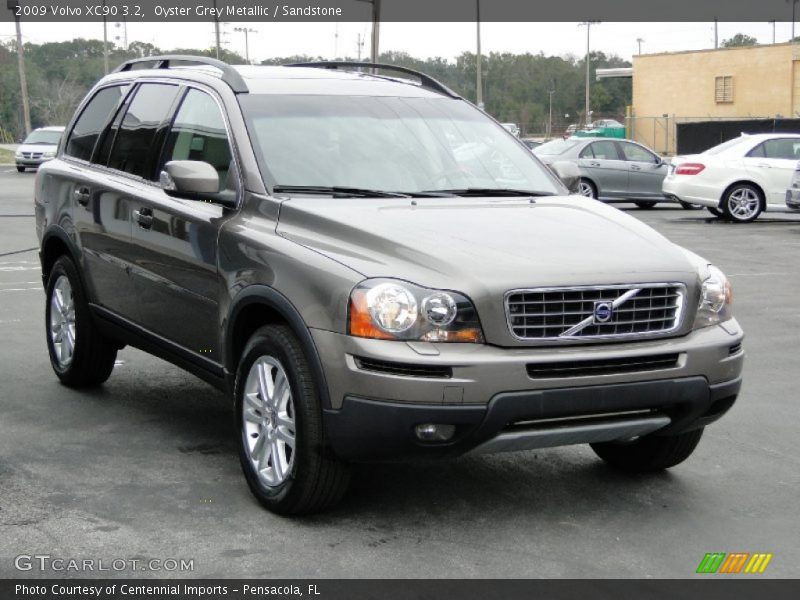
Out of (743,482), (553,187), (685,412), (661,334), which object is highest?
(553,187)

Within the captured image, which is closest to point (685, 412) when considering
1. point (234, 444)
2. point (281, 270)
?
point (281, 270)

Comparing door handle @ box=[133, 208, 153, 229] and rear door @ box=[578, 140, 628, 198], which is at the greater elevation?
door handle @ box=[133, 208, 153, 229]

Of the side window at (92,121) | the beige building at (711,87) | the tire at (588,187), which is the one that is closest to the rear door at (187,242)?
the side window at (92,121)

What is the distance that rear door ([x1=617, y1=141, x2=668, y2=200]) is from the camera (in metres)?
25.3

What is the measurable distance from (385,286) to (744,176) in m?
18.0

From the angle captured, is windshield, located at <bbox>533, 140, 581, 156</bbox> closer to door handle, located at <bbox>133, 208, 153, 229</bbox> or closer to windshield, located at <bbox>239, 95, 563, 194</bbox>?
windshield, located at <bbox>239, 95, 563, 194</bbox>

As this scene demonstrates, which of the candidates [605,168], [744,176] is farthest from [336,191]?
[605,168]

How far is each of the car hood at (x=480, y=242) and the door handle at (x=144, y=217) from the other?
3.75ft

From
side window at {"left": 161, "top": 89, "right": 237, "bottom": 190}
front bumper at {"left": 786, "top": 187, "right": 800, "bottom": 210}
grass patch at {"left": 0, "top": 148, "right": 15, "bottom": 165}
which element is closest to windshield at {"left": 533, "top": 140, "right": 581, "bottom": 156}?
front bumper at {"left": 786, "top": 187, "right": 800, "bottom": 210}

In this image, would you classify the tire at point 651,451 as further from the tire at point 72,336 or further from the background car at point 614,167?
the background car at point 614,167

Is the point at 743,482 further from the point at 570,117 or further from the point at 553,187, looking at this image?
the point at 570,117

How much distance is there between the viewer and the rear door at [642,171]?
25.3m

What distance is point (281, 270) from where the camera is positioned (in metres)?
5.01

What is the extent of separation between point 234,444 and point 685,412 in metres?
2.35
